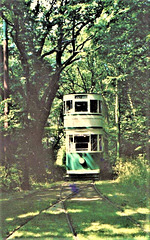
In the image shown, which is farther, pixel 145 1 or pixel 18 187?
pixel 18 187

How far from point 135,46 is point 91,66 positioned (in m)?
15.2

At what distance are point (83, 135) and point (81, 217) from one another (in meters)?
8.90

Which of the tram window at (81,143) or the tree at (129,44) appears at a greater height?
the tree at (129,44)

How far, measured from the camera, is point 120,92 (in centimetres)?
2334

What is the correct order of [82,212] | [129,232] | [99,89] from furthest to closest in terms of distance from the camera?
[99,89]
[82,212]
[129,232]

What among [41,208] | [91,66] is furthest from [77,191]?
[91,66]

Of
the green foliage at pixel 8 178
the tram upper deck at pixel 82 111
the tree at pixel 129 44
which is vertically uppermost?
the tree at pixel 129 44

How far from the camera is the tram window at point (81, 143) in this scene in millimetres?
17516

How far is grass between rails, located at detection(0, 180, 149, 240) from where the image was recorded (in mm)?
6980

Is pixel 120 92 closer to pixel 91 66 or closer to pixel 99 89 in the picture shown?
pixel 99 89

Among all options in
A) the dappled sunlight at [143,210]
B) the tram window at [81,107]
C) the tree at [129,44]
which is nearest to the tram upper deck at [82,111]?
the tram window at [81,107]

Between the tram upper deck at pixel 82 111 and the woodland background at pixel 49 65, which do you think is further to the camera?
the tram upper deck at pixel 82 111

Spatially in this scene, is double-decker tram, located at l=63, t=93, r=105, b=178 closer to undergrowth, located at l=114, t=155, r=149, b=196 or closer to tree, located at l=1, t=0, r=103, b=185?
tree, located at l=1, t=0, r=103, b=185

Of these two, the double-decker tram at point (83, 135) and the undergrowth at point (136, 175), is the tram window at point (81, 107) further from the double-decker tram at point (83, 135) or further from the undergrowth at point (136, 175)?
the undergrowth at point (136, 175)
